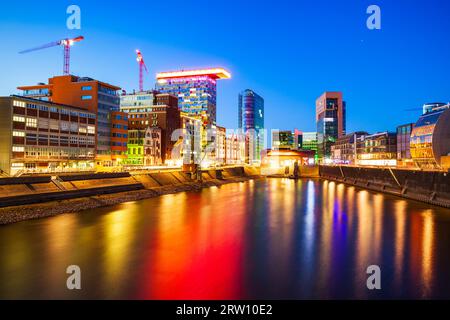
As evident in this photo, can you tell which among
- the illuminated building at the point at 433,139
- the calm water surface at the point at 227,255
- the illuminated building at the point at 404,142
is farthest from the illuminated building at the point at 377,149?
the calm water surface at the point at 227,255

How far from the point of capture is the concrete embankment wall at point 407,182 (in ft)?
136

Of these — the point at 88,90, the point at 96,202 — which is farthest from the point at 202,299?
the point at 88,90

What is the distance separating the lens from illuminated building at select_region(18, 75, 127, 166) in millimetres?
116062

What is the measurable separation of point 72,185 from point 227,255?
36188 millimetres

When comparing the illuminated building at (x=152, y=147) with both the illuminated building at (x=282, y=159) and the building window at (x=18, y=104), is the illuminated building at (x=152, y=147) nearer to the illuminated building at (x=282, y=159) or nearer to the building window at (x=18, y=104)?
the illuminated building at (x=282, y=159)

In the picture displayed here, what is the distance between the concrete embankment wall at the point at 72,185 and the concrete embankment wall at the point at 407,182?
4454 centimetres

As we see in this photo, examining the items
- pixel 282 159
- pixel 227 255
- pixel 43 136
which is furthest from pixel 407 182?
pixel 43 136

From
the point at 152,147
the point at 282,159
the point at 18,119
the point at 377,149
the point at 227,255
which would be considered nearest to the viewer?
the point at 227,255

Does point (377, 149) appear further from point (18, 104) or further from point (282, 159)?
point (18, 104)

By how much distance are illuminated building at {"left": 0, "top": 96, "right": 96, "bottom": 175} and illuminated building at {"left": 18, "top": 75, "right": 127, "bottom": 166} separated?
18.7ft

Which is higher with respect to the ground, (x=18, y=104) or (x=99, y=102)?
(x=99, y=102)

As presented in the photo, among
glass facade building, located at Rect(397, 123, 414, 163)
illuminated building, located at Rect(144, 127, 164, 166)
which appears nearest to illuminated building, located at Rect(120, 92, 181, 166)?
illuminated building, located at Rect(144, 127, 164, 166)

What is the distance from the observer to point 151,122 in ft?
515

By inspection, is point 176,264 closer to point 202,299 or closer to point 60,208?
point 202,299
